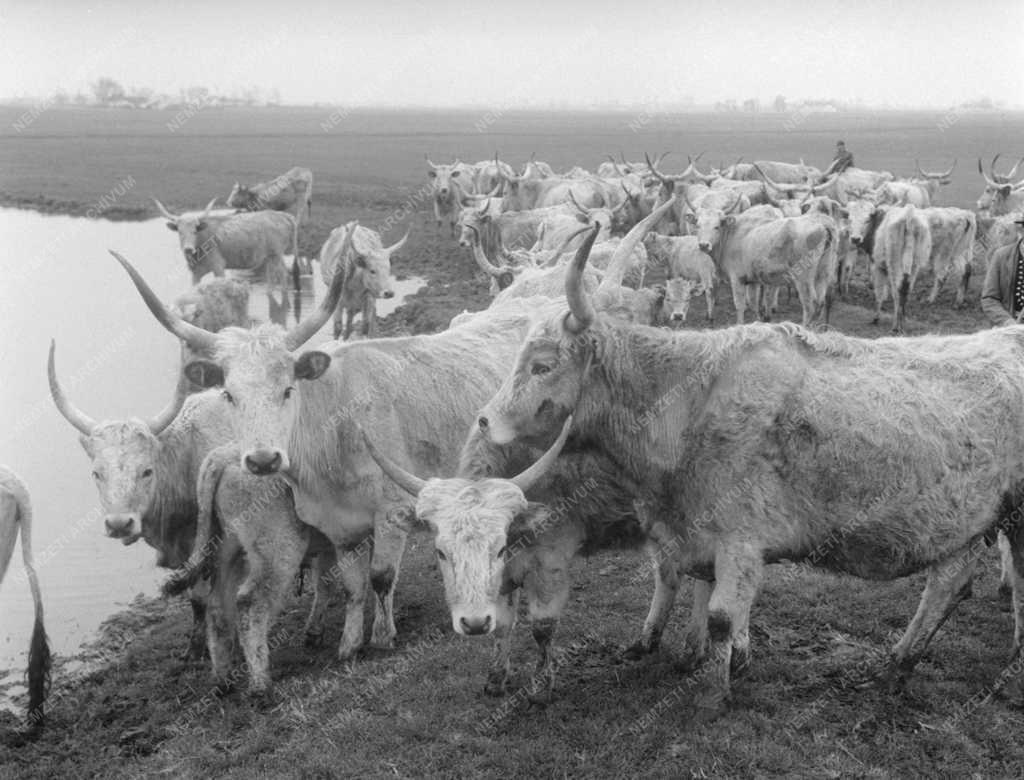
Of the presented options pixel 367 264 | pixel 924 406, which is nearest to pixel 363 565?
pixel 924 406

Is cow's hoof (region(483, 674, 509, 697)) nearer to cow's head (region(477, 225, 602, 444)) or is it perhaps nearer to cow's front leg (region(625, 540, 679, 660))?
cow's front leg (region(625, 540, 679, 660))

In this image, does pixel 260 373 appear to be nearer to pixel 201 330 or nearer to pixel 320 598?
pixel 201 330

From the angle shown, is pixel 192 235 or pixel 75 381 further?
pixel 192 235

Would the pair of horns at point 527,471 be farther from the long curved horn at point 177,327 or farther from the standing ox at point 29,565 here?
the standing ox at point 29,565

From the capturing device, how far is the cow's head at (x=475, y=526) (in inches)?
205

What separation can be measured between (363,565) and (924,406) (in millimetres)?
3963

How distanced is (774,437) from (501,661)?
2289 mm

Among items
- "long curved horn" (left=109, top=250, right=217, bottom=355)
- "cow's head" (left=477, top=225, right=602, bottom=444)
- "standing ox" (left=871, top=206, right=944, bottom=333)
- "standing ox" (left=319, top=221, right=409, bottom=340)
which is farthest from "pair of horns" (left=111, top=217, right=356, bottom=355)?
"standing ox" (left=871, top=206, right=944, bottom=333)

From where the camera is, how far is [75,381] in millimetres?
15477

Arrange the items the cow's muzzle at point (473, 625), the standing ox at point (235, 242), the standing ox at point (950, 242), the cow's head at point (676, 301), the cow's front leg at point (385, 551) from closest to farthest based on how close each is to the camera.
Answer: the cow's muzzle at point (473, 625), the cow's front leg at point (385, 551), the cow's head at point (676, 301), the standing ox at point (950, 242), the standing ox at point (235, 242)

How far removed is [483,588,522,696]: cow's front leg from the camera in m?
6.34

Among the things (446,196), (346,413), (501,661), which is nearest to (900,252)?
(346,413)

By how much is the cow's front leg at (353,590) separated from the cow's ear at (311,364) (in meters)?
1.33

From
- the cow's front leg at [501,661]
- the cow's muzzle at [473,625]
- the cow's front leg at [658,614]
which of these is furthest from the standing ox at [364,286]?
the cow's muzzle at [473,625]
